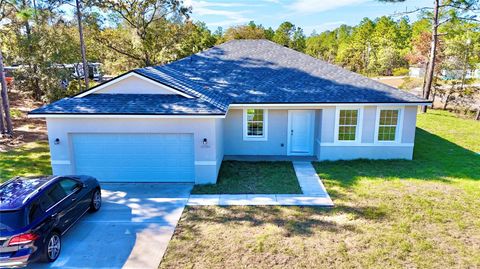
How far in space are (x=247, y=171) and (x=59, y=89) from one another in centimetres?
1638

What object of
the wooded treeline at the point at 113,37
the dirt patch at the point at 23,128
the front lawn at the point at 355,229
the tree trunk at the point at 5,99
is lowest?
the front lawn at the point at 355,229

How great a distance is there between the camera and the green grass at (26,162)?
12334mm

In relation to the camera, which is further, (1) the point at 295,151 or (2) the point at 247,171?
(1) the point at 295,151

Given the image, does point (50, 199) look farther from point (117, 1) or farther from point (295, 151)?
point (117, 1)

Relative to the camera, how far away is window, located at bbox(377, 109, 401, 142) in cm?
1335

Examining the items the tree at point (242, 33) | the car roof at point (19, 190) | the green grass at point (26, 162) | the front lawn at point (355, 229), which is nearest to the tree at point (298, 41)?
the tree at point (242, 33)

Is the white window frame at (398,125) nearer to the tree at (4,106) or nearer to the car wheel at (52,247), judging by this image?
the car wheel at (52,247)

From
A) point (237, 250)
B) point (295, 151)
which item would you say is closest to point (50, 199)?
point (237, 250)

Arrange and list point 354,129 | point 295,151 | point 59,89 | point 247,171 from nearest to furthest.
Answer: point 247,171, point 354,129, point 295,151, point 59,89

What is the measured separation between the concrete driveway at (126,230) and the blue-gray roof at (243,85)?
2687 mm

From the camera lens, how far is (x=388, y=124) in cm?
1350

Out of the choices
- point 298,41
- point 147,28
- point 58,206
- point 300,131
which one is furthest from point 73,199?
point 298,41

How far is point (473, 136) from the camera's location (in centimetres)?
1806

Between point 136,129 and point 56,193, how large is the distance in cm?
387
